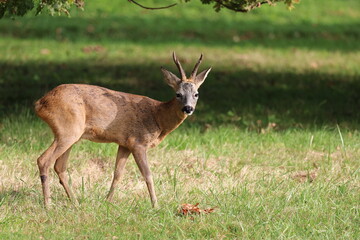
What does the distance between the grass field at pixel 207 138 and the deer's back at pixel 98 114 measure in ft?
1.84

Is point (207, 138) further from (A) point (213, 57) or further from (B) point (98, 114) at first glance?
(A) point (213, 57)

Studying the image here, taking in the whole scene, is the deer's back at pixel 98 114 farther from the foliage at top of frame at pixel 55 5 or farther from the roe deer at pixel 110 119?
the foliage at top of frame at pixel 55 5

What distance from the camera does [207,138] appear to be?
913cm

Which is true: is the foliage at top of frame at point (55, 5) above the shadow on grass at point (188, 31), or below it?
above

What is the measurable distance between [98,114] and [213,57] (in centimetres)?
1022

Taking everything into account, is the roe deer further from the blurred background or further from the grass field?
the blurred background

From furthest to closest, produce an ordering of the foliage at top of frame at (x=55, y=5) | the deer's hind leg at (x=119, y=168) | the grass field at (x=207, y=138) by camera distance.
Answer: the foliage at top of frame at (x=55, y=5), the deer's hind leg at (x=119, y=168), the grass field at (x=207, y=138)

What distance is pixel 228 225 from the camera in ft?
19.8

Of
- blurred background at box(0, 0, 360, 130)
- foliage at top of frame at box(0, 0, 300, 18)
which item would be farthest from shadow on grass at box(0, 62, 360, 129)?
foliage at top of frame at box(0, 0, 300, 18)

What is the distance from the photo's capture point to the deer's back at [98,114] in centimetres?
641

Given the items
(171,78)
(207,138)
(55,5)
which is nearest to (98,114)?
(171,78)

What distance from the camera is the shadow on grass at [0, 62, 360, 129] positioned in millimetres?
10555

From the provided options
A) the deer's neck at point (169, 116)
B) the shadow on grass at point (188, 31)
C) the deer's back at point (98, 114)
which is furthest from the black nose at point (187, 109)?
the shadow on grass at point (188, 31)

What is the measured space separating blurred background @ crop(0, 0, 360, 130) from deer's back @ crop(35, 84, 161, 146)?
3247mm
